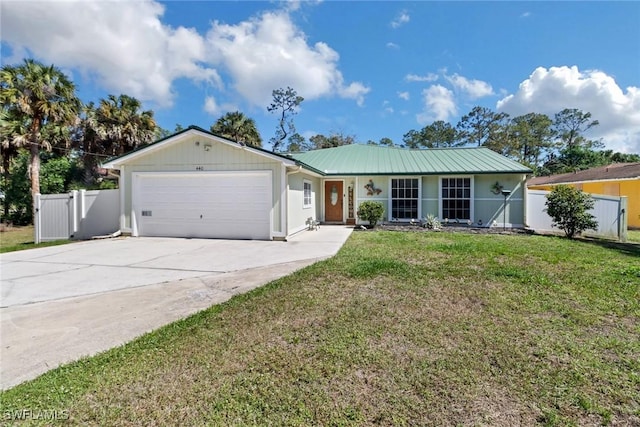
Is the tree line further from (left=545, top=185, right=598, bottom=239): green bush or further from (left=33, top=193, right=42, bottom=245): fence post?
(left=545, top=185, right=598, bottom=239): green bush

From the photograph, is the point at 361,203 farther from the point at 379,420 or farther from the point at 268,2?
the point at 379,420

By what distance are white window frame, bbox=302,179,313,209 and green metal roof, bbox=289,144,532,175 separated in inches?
45.9

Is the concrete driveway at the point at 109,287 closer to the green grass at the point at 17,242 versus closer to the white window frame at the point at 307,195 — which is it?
the green grass at the point at 17,242

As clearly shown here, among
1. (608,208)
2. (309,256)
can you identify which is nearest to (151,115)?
Result: (309,256)

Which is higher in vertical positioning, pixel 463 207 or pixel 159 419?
pixel 463 207

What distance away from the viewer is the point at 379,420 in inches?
82.9

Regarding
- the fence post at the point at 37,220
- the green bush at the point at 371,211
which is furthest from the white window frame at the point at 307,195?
the fence post at the point at 37,220

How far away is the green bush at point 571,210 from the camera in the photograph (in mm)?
10141

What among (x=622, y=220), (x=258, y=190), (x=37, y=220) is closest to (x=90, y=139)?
(x=37, y=220)

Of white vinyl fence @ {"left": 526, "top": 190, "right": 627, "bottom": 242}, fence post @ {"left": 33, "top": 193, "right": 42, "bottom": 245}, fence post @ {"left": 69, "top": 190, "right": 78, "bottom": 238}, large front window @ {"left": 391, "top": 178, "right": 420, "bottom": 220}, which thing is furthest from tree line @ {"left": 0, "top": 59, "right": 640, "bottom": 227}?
white vinyl fence @ {"left": 526, "top": 190, "right": 627, "bottom": 242}

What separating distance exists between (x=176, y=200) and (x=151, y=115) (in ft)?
42.2

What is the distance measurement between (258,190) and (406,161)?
27.1 feet

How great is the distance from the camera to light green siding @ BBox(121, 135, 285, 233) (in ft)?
33.8

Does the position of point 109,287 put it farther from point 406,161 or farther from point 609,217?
point 609,217
